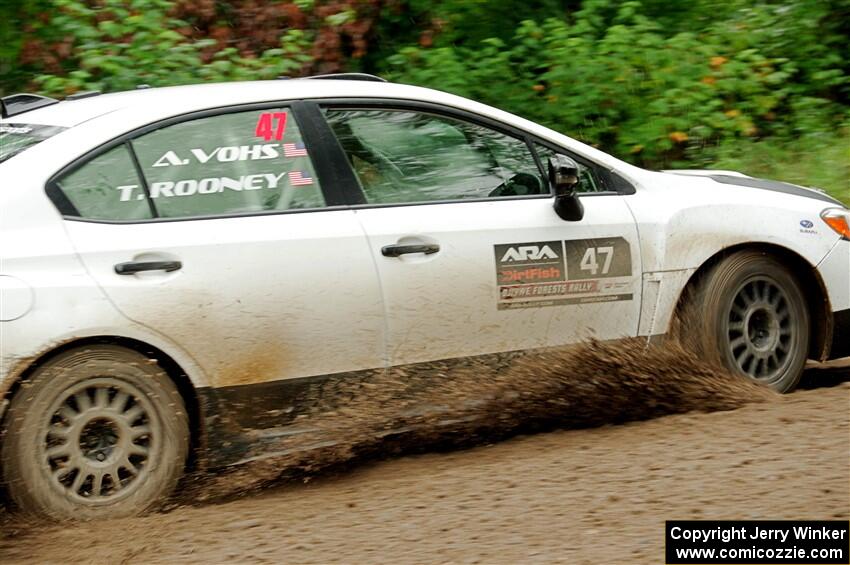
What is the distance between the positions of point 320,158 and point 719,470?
2045mm

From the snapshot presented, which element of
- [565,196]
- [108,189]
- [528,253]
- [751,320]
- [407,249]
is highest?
[108,189]

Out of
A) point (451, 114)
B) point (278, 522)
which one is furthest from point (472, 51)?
point (278, 522)

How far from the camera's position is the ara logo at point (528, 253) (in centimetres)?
528

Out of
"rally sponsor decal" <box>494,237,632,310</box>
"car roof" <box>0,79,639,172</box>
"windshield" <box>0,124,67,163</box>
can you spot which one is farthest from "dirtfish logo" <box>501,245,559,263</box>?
"windshield" <box>0,124,67,163</box>

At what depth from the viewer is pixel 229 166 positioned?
4984mm

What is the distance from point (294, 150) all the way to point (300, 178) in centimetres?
13

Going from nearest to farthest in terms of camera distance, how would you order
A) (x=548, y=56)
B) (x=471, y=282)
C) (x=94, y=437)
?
1. (x=94, y=437)
2. (x=471, y=282)
3. (x=548, y=56)

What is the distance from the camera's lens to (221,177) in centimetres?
495

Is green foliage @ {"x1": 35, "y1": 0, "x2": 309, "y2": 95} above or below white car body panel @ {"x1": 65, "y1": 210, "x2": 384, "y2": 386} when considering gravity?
above

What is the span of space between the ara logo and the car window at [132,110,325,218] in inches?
33.1

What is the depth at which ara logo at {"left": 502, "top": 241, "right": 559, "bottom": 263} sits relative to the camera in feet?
17.3

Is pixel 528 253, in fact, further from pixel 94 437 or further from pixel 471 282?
pixel 94 437

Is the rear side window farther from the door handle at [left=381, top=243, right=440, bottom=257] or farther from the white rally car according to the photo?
the door handle at [left=381, top=243, right=440, bottom=257]

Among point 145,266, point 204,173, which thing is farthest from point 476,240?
point 145,266
